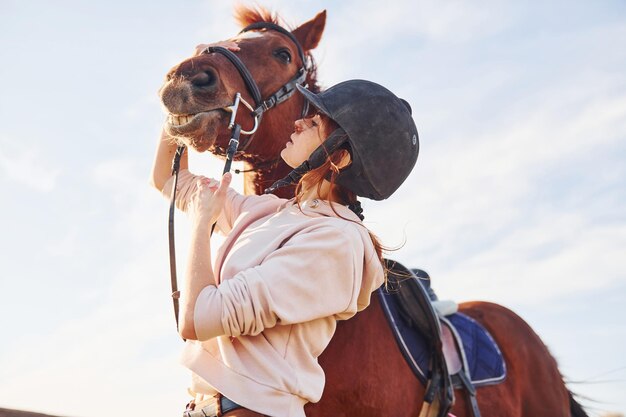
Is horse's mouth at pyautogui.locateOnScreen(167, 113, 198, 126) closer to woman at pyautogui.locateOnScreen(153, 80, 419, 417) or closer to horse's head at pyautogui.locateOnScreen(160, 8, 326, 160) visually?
horse's head at pyautogui.locateOnScreen(160, 8, 326, 160)

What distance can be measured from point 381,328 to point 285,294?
1202mm

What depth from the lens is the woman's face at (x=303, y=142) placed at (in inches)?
100

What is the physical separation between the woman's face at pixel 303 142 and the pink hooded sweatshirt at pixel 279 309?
0.30 m

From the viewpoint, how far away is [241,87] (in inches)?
138

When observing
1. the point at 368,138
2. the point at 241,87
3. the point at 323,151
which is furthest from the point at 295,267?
the point at 241,87

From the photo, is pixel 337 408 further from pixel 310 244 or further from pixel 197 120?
pixel 197 120

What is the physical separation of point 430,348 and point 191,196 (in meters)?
1.44

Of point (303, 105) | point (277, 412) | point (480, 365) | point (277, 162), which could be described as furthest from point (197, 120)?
point (480, 365)

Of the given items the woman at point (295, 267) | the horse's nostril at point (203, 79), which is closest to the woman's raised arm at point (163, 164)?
the horse's nostril at point (203, 79)

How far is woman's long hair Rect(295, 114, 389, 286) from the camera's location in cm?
243

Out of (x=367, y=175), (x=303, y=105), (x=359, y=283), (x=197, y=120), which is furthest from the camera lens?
(x=303, y=105)

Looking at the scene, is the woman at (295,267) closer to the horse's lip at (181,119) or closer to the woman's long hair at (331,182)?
the woman's long hair at (331,182)

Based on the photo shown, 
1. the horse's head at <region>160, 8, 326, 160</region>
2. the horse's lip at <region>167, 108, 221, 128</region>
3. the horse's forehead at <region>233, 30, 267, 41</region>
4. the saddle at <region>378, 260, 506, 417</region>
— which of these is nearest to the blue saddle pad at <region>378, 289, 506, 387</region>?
the saddle at <region>378, 260, 506, 417</region>

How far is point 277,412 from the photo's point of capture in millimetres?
2006
